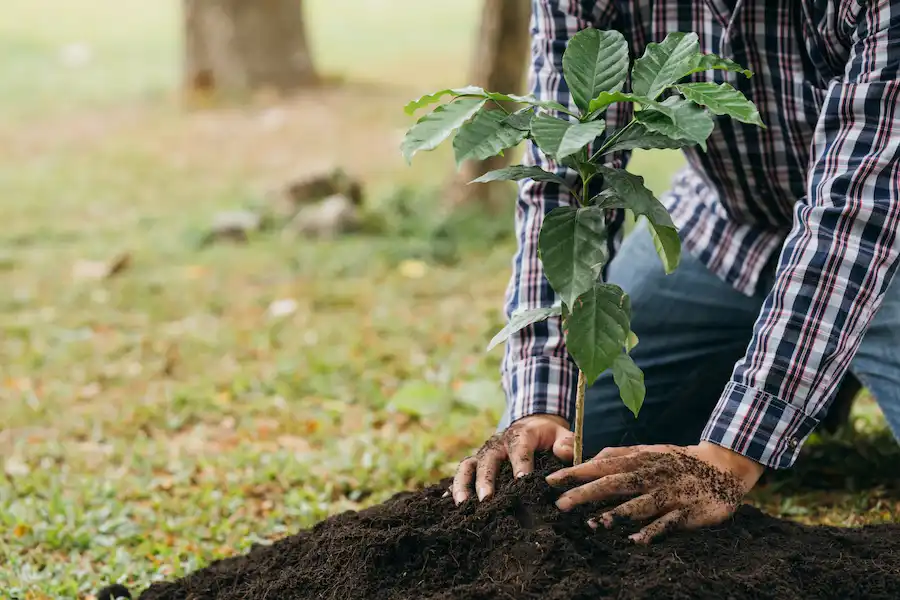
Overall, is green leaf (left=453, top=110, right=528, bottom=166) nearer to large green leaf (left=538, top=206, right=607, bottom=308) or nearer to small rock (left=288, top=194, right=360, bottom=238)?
large green leaf (left=538, top=206, right=607, bottom=308)

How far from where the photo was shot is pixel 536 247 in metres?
2.37

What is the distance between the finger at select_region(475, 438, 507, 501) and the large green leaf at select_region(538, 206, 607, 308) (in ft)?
1.61

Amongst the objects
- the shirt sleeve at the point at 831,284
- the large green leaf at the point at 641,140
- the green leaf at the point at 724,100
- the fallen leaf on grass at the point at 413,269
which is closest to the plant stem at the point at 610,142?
the large green leaf at the point at 641,140

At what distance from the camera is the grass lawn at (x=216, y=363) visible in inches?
114

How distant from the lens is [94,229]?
6535mm

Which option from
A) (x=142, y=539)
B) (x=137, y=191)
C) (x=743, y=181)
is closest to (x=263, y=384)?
(x=142, y=539)

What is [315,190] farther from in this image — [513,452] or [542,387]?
[513,452]

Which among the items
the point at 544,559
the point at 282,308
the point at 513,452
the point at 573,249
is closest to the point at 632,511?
the point at 544,559

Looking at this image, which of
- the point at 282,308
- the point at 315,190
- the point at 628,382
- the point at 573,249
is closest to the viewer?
the point at 573,249

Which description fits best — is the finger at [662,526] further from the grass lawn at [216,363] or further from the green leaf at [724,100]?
the grass lawn at [216,363]

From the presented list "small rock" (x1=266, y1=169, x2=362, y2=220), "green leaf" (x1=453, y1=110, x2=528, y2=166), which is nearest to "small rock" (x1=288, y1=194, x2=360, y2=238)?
"small rock" (x1=266, y1=169, x2=362, y2=220)

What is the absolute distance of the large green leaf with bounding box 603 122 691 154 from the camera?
1769 millimetres

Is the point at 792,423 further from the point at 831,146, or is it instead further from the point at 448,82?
the point at 448,82

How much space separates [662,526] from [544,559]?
25cm
